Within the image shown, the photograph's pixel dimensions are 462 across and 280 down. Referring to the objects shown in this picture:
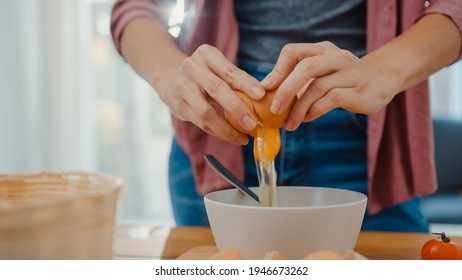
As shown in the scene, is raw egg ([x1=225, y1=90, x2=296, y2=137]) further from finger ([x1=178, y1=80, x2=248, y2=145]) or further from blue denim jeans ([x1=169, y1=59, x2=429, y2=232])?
blue denim jeans ([x1=169, y1=59, x2=429, y2=232])

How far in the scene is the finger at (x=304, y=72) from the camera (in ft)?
1.56

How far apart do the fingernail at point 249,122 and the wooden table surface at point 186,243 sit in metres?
0.13

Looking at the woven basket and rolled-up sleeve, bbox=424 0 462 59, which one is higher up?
rolled-up sleeve, bbox=424 0 462 59

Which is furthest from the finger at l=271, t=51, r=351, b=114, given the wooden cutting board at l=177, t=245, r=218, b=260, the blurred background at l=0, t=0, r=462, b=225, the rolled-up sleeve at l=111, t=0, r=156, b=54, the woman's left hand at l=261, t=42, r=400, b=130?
the blurred background at l=0, t=0, r=462, b=225

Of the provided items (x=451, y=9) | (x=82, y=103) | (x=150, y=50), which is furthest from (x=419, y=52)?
(x=82, y=103)

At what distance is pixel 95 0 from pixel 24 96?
47 cm

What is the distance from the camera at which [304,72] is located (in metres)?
0.49

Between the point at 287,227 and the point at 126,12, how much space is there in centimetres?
46

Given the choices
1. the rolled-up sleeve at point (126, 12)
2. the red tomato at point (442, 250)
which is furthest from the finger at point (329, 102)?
the rolled-up sleeve at point (126, 12)

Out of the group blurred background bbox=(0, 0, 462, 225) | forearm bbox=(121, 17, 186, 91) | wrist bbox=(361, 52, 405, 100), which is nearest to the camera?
wrist bbox=(361, 52, 405, 100)

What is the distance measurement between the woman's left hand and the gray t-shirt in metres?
0.17

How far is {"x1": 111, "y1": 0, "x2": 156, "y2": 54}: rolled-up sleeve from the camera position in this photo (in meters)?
0.76

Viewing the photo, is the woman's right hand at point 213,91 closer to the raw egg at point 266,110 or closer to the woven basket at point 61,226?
the raw egg at point 266,110
